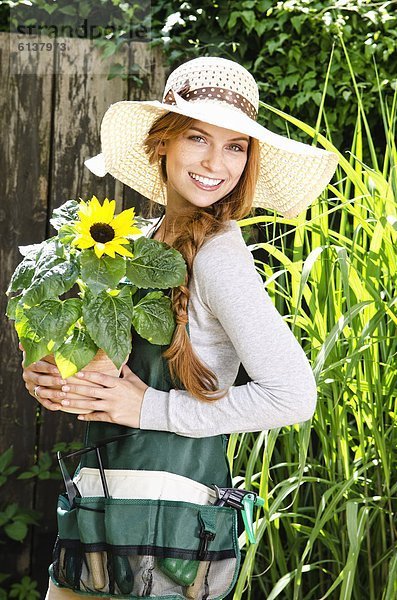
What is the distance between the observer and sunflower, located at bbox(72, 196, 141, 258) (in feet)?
4.70

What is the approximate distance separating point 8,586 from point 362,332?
4.99 feet

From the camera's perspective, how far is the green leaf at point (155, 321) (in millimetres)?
1459

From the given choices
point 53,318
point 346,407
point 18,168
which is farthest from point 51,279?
point 18,168

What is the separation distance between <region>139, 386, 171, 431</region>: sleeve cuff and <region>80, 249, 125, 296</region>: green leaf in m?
0.20

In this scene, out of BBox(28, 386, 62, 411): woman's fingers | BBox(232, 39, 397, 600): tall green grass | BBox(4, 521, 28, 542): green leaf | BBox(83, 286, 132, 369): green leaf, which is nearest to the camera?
BBox(83, 286, 132, 369): green leaf

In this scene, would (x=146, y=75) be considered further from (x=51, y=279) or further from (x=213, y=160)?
(x=51, y=279)

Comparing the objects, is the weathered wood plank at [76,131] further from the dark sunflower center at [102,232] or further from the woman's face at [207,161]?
the dark sunflower center at [102,232]

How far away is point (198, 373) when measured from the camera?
58.6 inches

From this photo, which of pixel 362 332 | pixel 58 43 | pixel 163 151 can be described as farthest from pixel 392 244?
Result: pixel 58 43

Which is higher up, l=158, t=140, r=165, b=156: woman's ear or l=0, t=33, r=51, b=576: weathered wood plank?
l=158, t=140, r=165, b=156: woman's ear

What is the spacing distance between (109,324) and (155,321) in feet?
0.28

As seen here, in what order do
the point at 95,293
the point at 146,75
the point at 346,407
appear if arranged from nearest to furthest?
1. the point at 95,293
2. the point at 346,407
3. the point at 146,75

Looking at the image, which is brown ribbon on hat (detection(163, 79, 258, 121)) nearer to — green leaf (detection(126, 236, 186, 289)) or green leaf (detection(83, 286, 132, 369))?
green leaf (detection(126, 236, 186, 289))

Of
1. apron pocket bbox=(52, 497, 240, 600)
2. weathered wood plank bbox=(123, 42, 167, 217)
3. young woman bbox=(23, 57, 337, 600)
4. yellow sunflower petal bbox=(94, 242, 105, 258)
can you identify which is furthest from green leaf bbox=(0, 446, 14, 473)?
yellow sunflower petal bbox=(94, 242, 105, 258)
